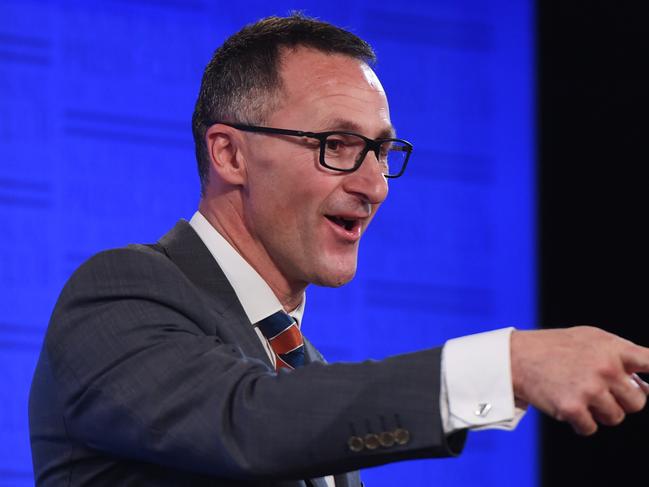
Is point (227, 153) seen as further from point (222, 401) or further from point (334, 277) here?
point (222, 401)

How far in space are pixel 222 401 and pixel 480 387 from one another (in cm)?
32

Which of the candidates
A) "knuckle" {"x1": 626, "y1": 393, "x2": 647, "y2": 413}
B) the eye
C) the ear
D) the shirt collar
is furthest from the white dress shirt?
the ear

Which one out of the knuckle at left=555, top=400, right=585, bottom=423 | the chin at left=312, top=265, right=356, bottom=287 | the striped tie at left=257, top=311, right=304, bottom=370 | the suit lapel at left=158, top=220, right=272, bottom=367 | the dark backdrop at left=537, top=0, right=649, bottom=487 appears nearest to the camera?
the knuckle at left=555, top=400, right=585, bottom=423

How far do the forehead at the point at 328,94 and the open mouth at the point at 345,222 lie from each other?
0.55ft

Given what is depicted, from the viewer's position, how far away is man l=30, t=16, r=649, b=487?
50.2 inches

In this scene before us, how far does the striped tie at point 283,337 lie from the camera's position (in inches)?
74.4

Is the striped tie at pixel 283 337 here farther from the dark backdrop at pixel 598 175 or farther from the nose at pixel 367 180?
the dark backdrop at pixel 598 175

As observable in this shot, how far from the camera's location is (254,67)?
2.11m

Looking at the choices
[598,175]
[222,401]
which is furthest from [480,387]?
[598,175]

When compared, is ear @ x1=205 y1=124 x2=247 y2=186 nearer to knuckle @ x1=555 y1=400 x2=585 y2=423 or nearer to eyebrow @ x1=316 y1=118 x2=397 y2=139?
eyebrow @ x1=316 y1=118 x2=397 y2=139

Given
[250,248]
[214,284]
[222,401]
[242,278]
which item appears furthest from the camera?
[250,248]

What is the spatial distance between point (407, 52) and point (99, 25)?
108 cm

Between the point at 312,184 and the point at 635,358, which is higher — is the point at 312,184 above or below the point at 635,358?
above

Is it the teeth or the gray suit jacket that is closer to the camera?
the gray suit jacket
